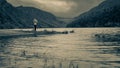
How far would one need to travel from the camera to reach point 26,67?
2866 centimetres

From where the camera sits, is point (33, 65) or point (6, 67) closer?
point (6, 67)

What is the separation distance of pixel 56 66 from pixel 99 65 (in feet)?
14.1

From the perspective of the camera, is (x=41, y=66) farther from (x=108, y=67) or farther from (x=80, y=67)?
(x=108, y=67)

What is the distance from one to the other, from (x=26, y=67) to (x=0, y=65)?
8.54ft

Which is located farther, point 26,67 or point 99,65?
point 99,65

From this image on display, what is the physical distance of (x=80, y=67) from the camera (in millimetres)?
29297

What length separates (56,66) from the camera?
2927cm

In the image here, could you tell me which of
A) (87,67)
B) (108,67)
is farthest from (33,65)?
(108,67)

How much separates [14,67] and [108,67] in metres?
8.55

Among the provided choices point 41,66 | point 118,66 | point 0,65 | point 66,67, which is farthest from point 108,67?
point 0,65

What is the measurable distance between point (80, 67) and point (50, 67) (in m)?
2.90

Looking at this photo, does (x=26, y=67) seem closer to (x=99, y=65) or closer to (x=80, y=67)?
(x=80, y=67)

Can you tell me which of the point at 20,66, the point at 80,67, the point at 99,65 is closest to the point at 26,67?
the point at 20,66

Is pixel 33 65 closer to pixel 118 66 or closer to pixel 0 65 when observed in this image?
pixel 0 65
